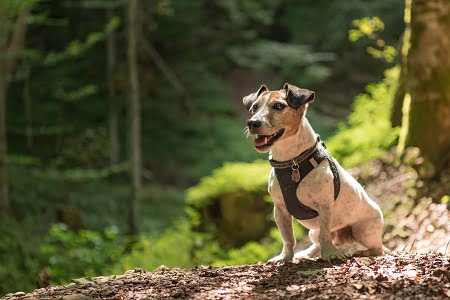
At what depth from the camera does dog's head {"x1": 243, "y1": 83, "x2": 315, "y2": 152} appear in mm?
4445

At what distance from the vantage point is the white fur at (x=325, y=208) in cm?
469

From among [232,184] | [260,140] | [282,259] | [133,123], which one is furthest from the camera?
[133,123]

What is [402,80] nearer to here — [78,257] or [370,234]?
[370,234]

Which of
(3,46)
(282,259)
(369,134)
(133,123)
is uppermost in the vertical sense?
(3,46)

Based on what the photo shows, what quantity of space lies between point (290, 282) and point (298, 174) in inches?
33.6

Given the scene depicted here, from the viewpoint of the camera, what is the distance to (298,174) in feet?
15.3

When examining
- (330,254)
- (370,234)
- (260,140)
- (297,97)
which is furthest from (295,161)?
(370,234)

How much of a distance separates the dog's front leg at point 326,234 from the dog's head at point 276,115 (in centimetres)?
64

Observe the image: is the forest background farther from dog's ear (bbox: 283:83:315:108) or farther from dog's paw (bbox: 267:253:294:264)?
dog's ear (bbox: 283:83:315:108)

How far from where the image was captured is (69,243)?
35.3ft

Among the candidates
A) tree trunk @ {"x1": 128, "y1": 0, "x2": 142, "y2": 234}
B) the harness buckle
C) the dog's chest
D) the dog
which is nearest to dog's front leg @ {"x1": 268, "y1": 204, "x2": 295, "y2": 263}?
the dog

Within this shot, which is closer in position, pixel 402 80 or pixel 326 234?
pixel 326 234

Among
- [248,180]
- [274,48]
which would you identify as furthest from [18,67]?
[248,180]

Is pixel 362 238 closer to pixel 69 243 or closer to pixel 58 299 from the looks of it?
pixel 58 299
